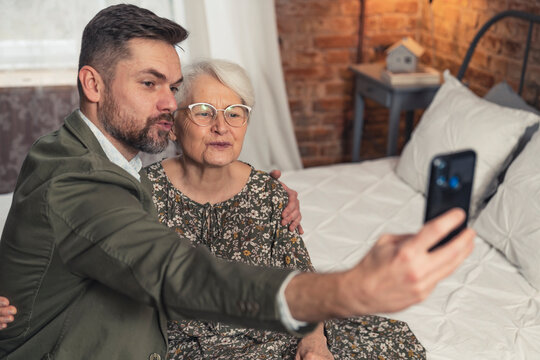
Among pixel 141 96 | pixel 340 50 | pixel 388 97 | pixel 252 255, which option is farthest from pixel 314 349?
pixel 340 50

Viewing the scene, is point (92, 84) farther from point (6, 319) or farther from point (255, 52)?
point (255, 52)

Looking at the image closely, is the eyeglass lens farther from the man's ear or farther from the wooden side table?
the wooden side table

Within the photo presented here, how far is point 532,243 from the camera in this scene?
5.52 ft

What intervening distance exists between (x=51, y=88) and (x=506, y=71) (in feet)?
7.49

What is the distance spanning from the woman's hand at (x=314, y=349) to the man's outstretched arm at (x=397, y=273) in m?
0.71

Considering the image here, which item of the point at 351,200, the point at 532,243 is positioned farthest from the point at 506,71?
the point at 532,243

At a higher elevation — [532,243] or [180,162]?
[180,162]

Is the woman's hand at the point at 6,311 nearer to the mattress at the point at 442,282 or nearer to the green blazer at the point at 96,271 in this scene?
the green blazer at the point at 96,271

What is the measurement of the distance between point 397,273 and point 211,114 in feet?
3.45

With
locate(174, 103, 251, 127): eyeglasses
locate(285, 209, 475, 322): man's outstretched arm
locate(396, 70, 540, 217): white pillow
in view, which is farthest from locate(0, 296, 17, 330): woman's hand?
locate(396, 70, 540, 217): white pillow

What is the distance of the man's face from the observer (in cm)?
110

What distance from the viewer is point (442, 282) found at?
1.73 m

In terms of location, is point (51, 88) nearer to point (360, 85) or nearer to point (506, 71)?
point (360, 85)

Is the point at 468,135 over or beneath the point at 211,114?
beneath
